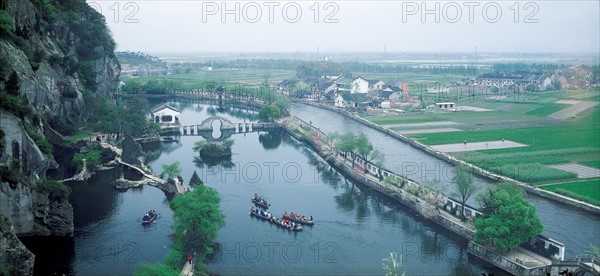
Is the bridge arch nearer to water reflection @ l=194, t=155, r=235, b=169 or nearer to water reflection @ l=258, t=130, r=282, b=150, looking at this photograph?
water reflection @ l=258, t=130, r=282, b=150

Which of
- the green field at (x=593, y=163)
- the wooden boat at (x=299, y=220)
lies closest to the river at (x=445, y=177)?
the green field at (x=593, y=163)

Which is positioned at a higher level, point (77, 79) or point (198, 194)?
point (77, 79)

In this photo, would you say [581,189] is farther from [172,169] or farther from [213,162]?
[213,162]

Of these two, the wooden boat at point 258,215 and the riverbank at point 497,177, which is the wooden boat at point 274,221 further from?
the riverbank at point 497,177

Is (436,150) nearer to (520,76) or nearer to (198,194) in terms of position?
(198,194)

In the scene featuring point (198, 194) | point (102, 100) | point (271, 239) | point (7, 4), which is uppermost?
point (7, 4)

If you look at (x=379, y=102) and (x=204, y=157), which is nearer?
(x=204, y=157)

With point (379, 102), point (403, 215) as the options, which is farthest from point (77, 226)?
point (379, 102)
